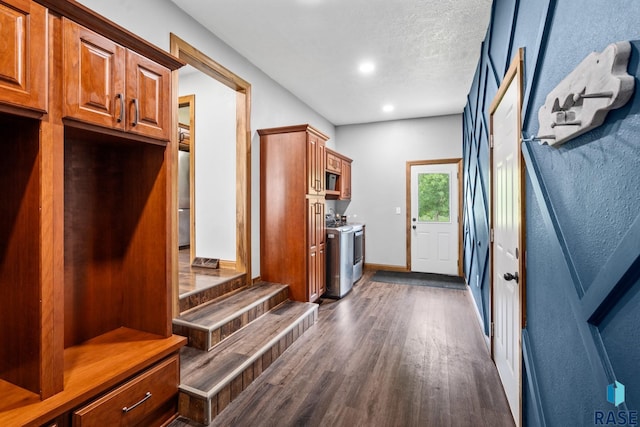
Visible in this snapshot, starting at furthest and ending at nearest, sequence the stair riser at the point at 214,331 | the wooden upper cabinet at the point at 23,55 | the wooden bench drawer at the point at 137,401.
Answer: the stair riser at the point at 214,331
the wooden bench drawer at the point at 137,401
the wooden upper cabinet at the point at 23,55

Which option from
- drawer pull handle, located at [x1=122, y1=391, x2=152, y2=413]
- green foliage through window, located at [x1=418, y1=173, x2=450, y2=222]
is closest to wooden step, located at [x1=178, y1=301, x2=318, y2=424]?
drawer pull handle, located at [x1=122, y1=391, x2=152, y2=413]

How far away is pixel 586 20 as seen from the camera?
0.94 meters

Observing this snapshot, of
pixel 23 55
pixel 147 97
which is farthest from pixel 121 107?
pixel 23 55

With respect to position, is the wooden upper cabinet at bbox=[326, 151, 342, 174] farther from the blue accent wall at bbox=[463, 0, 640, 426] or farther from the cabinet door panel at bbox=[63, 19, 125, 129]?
the cabinet door panel at bbox=[63, 19, 125, 129]

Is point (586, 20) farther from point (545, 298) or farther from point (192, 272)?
point (192, 272)

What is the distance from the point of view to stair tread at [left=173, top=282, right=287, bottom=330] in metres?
2.50

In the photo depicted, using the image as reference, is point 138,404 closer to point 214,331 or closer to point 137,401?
point 137,401

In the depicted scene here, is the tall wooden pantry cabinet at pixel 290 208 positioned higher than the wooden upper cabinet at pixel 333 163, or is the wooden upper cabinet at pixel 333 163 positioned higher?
the wooden upper cabinet at pixel 333 163

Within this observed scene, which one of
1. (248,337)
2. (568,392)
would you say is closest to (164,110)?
(248,337)

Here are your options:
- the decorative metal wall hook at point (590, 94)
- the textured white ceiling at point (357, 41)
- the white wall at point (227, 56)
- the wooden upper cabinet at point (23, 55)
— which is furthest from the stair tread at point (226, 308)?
the textured white ceiling at point (357, 41)

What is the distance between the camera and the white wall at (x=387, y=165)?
18.5 ft

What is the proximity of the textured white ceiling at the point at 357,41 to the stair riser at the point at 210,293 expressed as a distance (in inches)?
98.6

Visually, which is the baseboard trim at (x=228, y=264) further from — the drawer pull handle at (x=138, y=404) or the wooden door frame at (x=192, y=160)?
the drawer pull handle at (x=138, y=404)

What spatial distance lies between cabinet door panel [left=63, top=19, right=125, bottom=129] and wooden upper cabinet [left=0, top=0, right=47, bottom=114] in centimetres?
9
